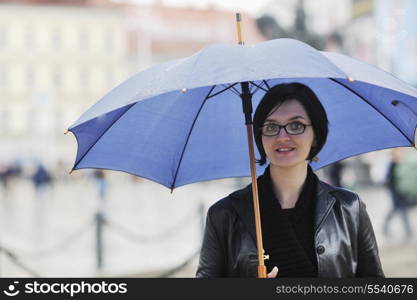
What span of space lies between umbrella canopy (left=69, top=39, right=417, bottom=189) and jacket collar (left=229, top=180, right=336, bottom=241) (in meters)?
0.45

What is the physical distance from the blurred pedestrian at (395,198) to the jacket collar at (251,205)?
8.00 metres

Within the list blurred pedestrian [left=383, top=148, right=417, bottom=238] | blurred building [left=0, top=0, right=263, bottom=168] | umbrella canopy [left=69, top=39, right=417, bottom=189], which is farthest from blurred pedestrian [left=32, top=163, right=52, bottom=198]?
blurred building [left=0, top=0, right=263, bottom=168]

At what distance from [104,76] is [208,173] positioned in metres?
63.6

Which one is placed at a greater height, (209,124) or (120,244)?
(209,124)

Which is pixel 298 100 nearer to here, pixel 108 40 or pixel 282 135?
pixel 282 135

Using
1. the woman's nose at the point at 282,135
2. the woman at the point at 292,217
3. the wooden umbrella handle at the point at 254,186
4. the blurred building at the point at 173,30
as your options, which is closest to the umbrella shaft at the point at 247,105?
the wooden umbrella handle at the point at 254,186

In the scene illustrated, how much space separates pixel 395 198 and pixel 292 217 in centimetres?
831

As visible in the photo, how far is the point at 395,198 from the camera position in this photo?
1009 centimetres

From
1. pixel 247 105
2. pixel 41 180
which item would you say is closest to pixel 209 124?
pixel 247 105

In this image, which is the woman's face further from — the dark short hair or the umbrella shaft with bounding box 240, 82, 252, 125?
the umbrella shaft with bounding box 240, 82, 252, 125

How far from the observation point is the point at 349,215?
2242mm

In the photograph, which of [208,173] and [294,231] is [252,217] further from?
[208,173]

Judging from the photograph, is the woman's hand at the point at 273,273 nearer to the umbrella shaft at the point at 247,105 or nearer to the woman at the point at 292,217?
the woman at the point at 292,217

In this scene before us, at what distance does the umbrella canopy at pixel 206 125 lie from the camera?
2.48m
